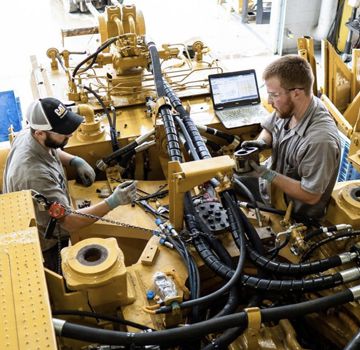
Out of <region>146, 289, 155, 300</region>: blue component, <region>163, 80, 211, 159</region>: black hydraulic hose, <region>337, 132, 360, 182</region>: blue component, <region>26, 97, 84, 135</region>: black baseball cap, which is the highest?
<region>26, 97, 84, 135</region>: black baseball cap

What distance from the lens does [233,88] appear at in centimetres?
384

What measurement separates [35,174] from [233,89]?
6.27ft

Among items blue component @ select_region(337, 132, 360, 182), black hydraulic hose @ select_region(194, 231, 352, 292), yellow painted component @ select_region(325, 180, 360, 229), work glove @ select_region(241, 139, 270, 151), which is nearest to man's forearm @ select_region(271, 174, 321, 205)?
yellow painted component @ select_region(325, 180, 360, 229)

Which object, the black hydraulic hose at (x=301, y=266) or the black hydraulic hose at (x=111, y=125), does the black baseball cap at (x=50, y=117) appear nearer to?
the black hydraulic hose at (x=111, y=125)

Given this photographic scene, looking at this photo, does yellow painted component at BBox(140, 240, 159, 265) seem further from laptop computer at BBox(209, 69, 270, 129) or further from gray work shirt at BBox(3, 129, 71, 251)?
laptop computer at BBox(209, 69, 270, 129)

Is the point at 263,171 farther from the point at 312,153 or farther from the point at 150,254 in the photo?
the point at 150,254

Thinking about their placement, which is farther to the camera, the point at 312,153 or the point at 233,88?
the point at 233,88

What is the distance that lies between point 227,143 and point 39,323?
2.43 metres

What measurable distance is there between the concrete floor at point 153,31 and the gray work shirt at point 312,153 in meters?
4.25

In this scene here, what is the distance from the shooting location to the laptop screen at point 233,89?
381 centimetres

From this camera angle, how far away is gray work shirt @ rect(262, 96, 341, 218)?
248 cm

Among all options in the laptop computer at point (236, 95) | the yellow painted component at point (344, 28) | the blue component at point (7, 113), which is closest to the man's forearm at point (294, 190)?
the laptop computer at point (236, 95)

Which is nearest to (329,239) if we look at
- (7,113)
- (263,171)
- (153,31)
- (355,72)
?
(263,171)

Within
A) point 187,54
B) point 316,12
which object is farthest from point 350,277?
point 316,12
